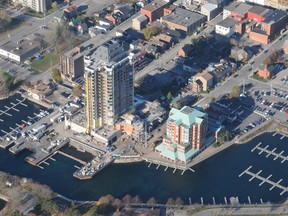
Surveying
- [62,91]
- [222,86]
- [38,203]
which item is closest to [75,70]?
[62,91]

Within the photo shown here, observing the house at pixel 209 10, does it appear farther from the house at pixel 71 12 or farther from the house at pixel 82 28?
the house at pixel 71 12

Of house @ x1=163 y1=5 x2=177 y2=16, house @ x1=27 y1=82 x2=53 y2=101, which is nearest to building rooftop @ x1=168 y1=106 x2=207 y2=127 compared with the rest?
house @ x1=27 y1=82 x2=53 y2=101

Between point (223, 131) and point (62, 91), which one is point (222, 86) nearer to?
point (223, 131)

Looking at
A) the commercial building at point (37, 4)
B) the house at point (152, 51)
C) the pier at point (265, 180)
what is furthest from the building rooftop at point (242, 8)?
the pier at point (265, 180)

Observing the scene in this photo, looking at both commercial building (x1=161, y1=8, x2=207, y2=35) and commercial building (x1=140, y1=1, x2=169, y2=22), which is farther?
commercial building (x1=140, y1=1, x2=169, y2=22)

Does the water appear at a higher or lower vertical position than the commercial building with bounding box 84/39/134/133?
lower

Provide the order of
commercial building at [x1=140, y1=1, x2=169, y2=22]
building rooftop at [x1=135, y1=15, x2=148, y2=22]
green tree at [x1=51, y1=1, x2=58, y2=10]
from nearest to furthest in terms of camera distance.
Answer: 1. building rooftop at [x1=135, y1=15, x2=148, y2=22]
2. commercial building at [x1=140, y1=1, x2=169, y2=22]
3. green tree at [x1=51, y1=1, x2=58, y2=10]

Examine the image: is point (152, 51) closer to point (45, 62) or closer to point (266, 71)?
point (45, 62)

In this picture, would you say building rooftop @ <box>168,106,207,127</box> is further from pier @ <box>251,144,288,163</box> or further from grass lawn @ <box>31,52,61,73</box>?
grass lawn @ <box>31,52,61,73</box>
